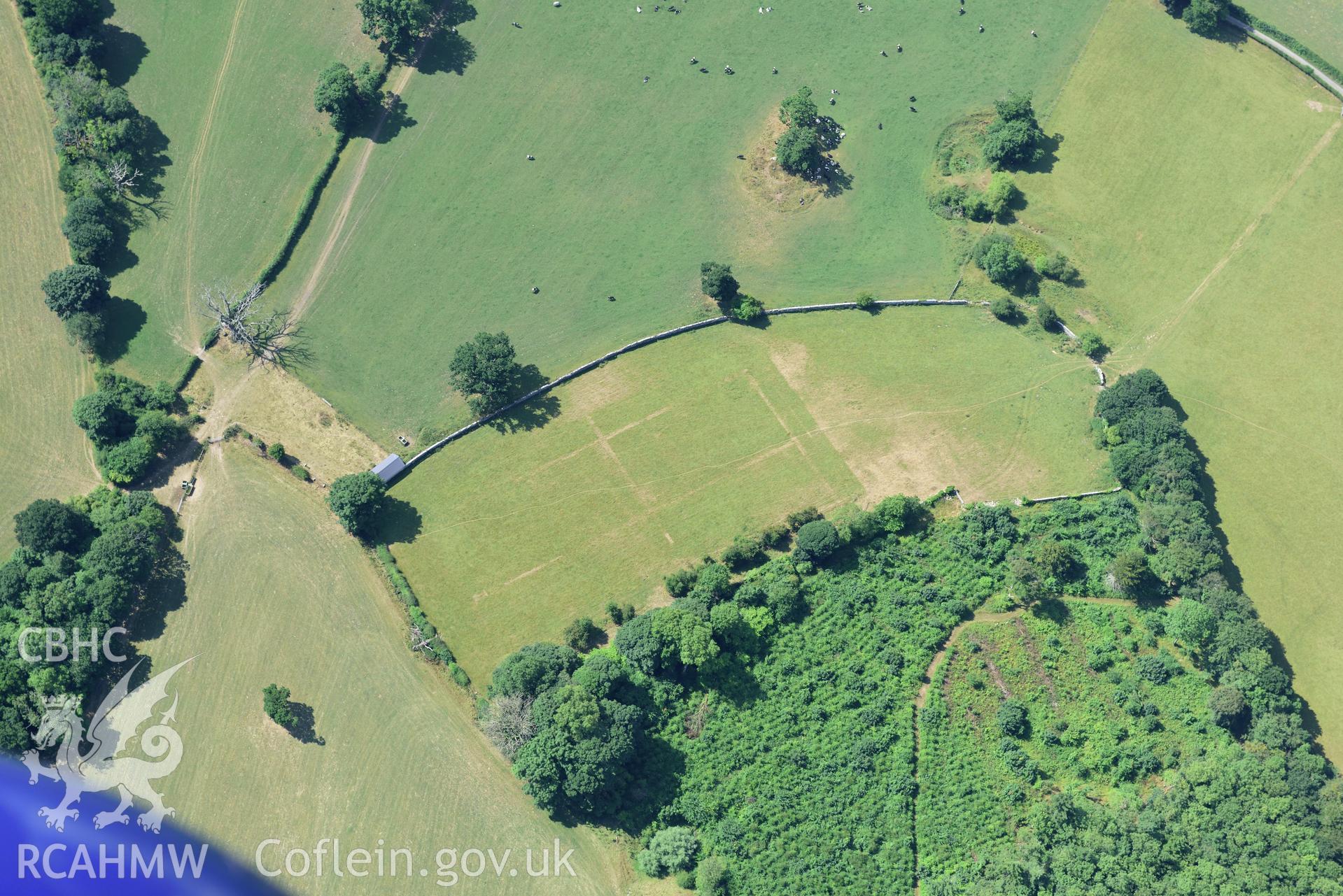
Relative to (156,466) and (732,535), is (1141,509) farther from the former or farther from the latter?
(156,466)

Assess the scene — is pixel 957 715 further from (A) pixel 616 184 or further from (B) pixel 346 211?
(B) pixel 346 211

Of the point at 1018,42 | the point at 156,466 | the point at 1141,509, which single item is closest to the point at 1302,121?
the point at 1018,42

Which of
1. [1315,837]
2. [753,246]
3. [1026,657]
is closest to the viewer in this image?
[1315,837]

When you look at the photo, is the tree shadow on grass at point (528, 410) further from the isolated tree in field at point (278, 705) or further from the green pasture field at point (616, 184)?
the isolated tree in field at point (278, 705)

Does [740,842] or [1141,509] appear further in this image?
[1141,509]

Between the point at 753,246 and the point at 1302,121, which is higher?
the point at 1302,121

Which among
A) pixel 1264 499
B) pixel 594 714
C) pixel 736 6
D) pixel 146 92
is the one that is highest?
pixel 736 6

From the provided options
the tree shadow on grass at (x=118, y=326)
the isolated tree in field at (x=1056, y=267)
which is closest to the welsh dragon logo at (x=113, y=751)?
the tree shadow on grass at (x=118, y=326)
